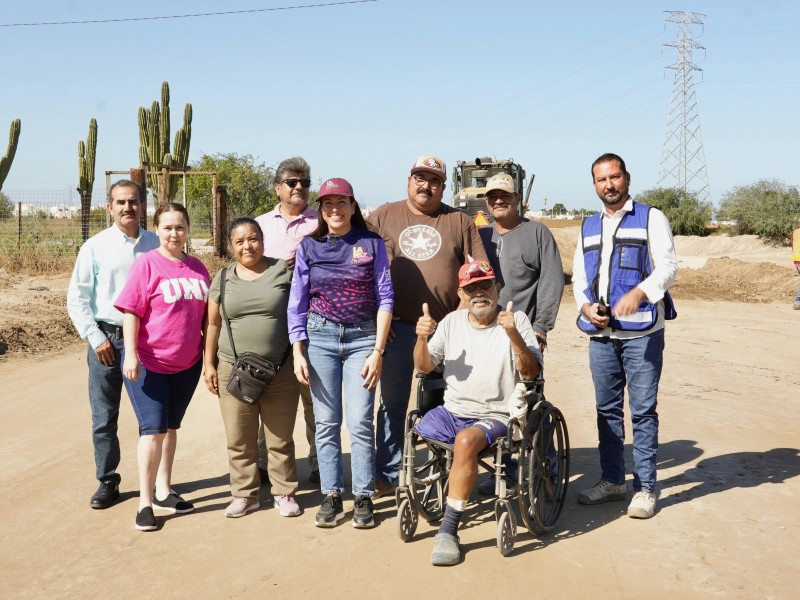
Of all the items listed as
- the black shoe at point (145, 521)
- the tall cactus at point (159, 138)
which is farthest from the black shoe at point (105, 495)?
the tall cactus at point (159, 138)

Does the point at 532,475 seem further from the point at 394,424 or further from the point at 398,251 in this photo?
the point at 398,251

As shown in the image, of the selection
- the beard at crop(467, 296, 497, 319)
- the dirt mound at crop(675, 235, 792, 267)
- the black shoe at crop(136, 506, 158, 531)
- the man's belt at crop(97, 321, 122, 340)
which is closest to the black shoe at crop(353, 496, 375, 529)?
the black shoe at crop(136, 506, 158, 531)

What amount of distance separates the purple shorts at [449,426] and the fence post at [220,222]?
52.1 feet

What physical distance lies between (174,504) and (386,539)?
1.38 m

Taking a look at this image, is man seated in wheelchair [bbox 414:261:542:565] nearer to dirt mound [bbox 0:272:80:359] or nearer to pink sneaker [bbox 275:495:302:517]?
pink sneaker [bbox 275:495:302:517]

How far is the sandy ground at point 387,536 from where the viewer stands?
13.0ft

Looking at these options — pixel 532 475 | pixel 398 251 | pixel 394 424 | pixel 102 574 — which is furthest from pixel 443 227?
pixel 102 574

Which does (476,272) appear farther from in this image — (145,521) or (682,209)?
(682,209)

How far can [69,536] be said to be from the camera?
15.2 feet

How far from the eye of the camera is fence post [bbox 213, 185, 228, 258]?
19.8m

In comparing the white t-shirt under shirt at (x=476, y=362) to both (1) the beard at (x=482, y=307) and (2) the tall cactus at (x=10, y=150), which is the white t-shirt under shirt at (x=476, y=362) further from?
(2) the tall cactus at (x=10, y=150)

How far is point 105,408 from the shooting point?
5102mm

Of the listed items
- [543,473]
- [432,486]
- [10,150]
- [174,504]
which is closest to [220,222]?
[10,150]

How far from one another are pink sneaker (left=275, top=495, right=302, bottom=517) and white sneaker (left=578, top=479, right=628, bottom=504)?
1759 millimetres
